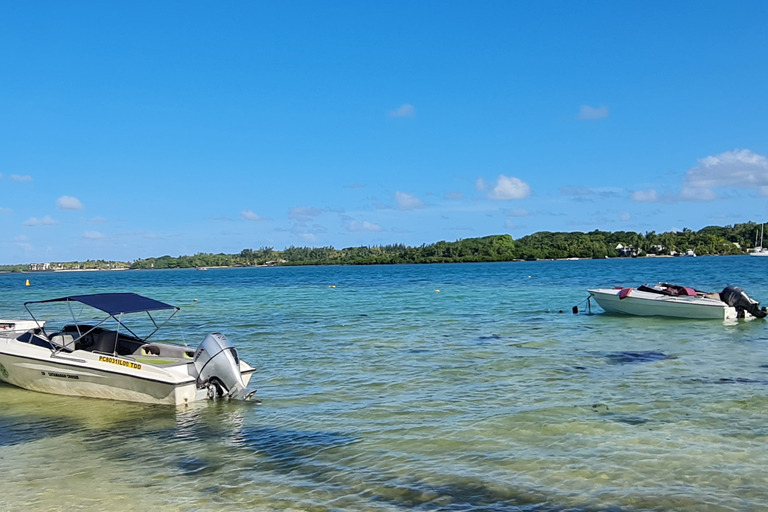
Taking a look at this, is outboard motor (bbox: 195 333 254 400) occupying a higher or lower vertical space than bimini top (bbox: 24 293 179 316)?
lower

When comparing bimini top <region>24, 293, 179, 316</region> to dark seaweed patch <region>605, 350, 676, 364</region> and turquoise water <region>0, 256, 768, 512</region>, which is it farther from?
dark seaweed patch <region>605, 350, 676, 364</region>

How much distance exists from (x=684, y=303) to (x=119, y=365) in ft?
72.5

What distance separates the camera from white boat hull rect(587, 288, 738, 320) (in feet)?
81.5

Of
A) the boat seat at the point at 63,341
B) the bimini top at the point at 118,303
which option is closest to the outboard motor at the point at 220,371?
the bimini top at the point at 118,303

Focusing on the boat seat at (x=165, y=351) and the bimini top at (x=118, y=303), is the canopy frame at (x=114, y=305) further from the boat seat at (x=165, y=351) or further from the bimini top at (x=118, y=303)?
the boat seat at (x=165, y=351)

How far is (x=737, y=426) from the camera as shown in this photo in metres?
9.97

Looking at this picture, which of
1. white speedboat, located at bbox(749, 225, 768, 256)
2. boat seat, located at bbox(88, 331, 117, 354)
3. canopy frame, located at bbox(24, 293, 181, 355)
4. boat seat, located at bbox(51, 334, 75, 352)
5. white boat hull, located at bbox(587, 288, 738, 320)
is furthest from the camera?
white speedboat, located at bbox(749, 225, 768, 256)

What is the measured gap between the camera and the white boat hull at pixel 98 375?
39.6 ft

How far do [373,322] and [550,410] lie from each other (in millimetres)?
16718

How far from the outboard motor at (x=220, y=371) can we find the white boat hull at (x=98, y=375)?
0.76ft

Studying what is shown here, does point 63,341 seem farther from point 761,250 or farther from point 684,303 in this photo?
point 761,250

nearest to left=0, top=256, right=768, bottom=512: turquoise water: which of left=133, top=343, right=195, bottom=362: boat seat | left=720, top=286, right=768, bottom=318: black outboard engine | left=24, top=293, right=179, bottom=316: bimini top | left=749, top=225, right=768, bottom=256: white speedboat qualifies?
left=133, top=343, right=195, bottom=362: boat seat

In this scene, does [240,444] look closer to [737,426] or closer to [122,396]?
[122,396]

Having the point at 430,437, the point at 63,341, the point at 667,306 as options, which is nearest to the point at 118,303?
the point at 63,341
